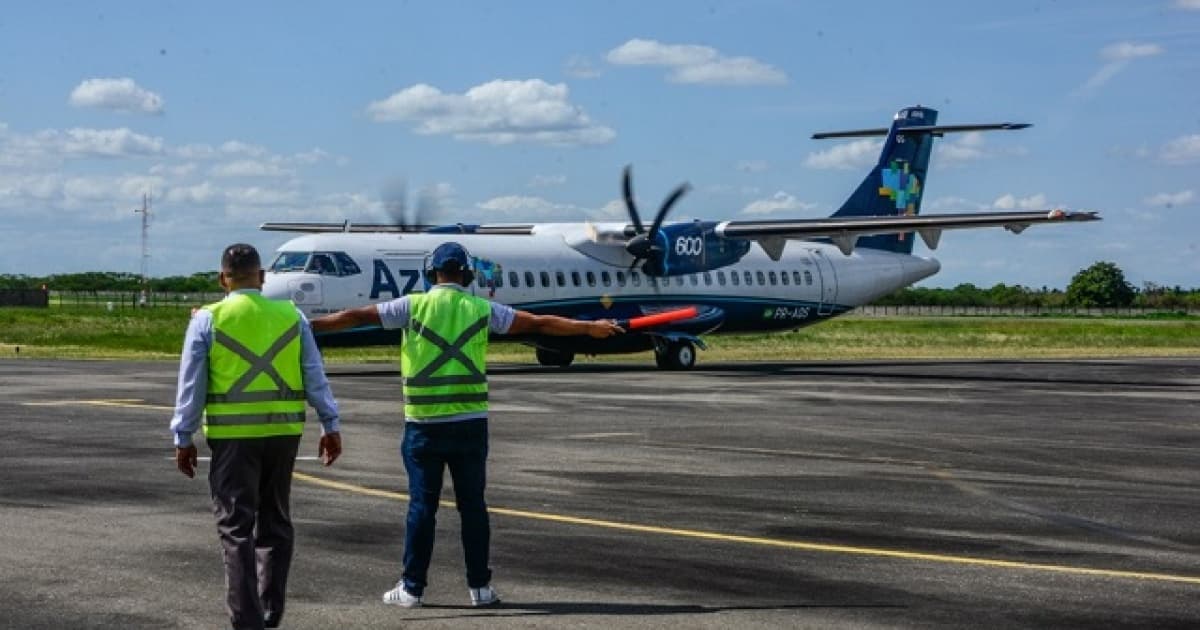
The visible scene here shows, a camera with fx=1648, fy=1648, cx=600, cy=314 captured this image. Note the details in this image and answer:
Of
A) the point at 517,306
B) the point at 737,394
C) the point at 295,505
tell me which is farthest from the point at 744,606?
the point at 517,306

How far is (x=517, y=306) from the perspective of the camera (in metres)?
35.9

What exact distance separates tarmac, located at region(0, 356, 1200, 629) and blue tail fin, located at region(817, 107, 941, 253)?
19033mm

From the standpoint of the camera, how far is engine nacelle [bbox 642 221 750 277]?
1454 inches

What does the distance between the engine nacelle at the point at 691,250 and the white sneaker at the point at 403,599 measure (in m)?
28.1

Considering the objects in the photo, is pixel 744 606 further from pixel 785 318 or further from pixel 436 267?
pixel 785 318

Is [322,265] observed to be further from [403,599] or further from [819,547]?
[403,599]

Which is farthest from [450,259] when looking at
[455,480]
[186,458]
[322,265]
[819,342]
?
[819,342]

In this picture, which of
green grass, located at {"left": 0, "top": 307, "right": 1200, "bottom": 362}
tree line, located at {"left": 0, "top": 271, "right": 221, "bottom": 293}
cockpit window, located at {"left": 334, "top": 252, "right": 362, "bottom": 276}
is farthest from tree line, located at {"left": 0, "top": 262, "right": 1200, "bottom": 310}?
cockpit window, located at {"left": 334, "top": 252, "right": 362, "bottom": 276}

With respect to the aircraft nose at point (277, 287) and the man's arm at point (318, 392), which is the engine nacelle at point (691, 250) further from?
the man's arm at point (318, 392)

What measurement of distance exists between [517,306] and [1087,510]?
23346mm

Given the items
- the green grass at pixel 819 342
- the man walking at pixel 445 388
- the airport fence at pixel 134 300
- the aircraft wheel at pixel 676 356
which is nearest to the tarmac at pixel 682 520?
the man walking at pixel 445 388

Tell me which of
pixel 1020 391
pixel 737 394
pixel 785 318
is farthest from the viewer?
pixel 785 318

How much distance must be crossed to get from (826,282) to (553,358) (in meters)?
7.80

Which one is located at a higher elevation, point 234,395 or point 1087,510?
point 234,395
